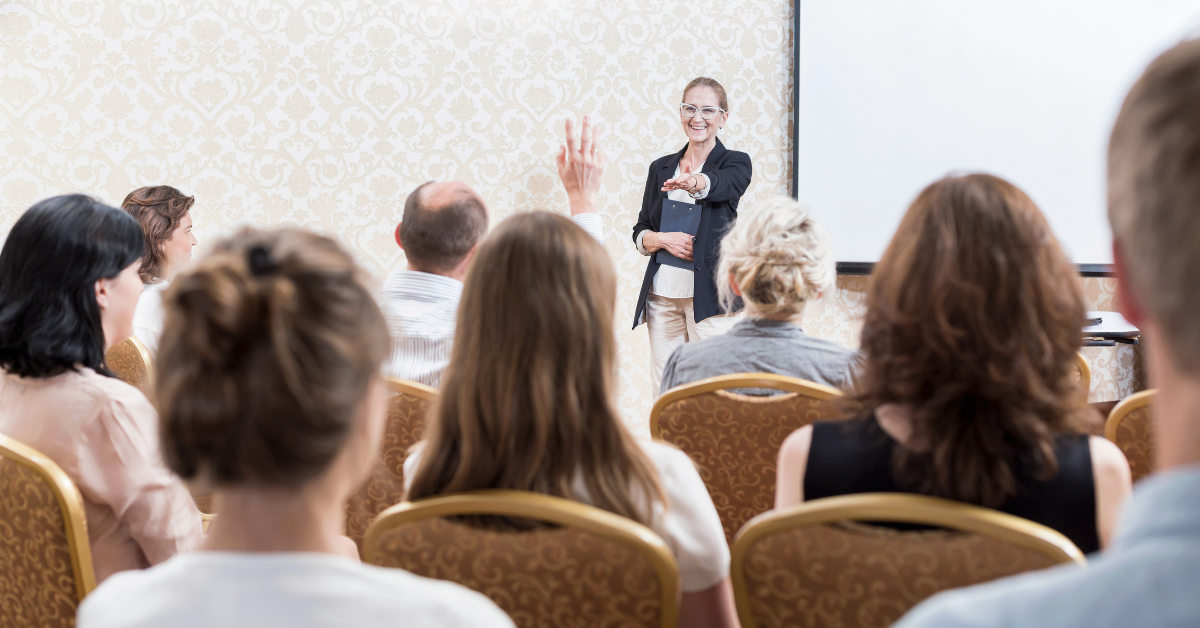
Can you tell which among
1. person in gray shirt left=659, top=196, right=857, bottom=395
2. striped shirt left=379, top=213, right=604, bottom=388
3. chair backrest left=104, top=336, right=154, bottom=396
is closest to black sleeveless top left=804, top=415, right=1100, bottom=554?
person in gray shirt left=659, top=196, right=857, bottom=395

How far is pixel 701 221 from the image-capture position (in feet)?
12.3

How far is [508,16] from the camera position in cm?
389

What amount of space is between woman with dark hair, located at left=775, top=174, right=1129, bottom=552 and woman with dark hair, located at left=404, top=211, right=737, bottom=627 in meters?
0.17

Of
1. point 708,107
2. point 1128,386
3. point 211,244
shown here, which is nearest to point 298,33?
point 708,107

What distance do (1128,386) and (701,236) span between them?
7.53ft

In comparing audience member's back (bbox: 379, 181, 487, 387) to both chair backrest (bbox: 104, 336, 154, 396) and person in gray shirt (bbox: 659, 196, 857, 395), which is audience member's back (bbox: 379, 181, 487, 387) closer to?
person in gray shirt (bbox: 659, 196, 857, 395)

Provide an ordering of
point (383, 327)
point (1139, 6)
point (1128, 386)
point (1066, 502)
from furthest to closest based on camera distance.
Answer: point (1128, 386)
point (1139, 6)
point (1066, 502)
point (383, 327)

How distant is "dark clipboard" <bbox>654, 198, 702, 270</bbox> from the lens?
12.4 feet

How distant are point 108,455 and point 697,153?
2965mm

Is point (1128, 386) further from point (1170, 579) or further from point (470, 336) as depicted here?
point (1170, 579)

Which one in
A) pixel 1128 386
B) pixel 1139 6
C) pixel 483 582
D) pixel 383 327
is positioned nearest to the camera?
pixel 383 327

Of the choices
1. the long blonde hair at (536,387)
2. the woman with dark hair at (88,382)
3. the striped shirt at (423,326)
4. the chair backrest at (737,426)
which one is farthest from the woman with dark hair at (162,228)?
the long blonde hair at (536,387)

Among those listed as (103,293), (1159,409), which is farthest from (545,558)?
(103,293)

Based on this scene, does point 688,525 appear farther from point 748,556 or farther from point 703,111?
point 703,111
